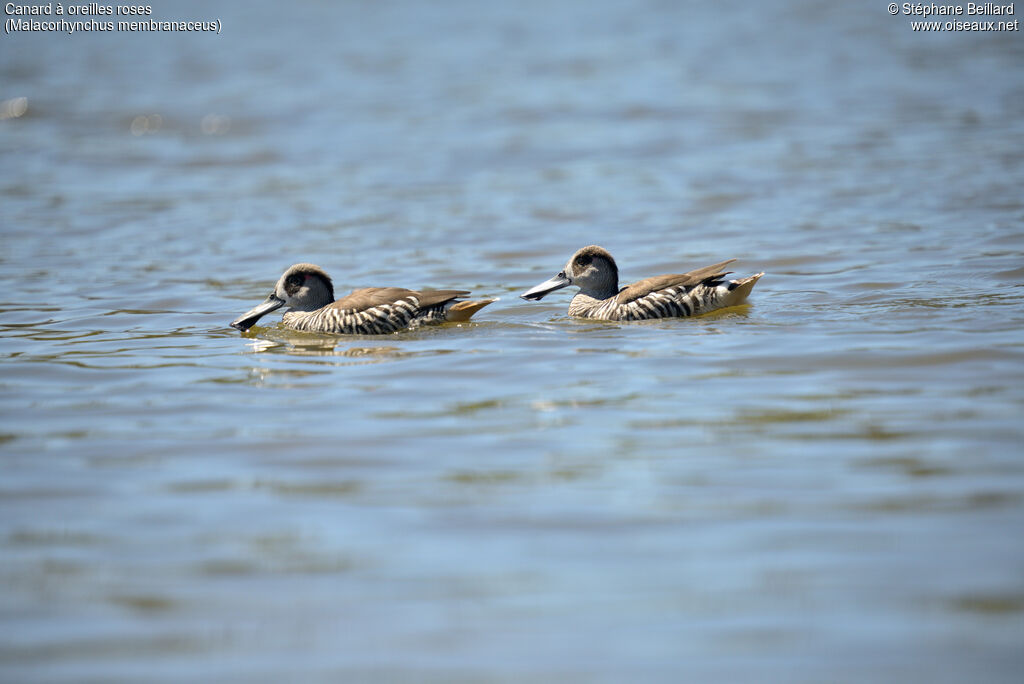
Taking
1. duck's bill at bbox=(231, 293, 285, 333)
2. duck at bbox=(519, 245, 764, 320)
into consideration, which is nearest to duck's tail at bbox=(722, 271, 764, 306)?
duck at bbox=(519, 245, 764, 320)

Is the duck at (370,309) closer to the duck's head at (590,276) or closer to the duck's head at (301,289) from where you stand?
the duck's head at (301,289)

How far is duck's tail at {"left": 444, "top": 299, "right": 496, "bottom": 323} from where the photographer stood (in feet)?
34.3

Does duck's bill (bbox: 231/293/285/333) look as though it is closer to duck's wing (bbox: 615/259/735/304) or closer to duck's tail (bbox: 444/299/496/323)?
duck's tail (bbox: 444/299/496/323)

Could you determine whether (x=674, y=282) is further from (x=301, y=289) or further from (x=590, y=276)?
(x=301, y=289)

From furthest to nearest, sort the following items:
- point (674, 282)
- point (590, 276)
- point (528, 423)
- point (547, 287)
Result: point (547, 287) → point (590, 276) → point (674, 282) → point (528, 423)

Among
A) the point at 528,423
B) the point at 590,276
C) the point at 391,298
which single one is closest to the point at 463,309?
the point at 391,298

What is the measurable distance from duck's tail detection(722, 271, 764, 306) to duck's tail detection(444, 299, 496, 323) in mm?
1949

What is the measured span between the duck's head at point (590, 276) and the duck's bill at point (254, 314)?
2.14 meters

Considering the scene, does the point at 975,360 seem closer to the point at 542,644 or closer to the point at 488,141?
the point at 542,644

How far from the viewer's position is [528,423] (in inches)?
284

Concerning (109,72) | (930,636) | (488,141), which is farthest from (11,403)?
(109,72)

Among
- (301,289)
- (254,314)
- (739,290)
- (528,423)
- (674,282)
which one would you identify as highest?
(301,289)

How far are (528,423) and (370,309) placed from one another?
345 cm

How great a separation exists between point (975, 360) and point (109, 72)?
27664mm
